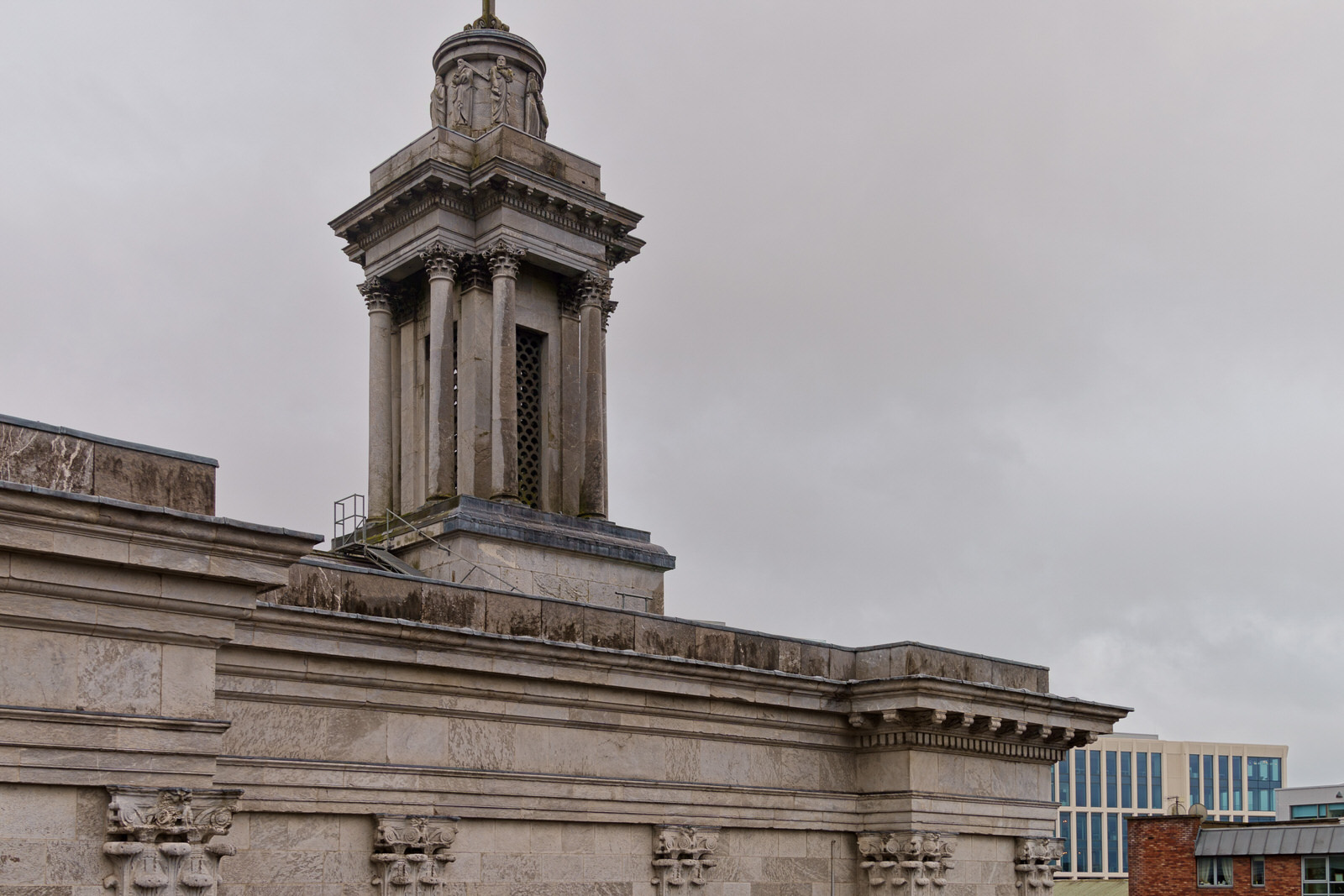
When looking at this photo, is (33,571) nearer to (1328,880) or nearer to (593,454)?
(593,454)

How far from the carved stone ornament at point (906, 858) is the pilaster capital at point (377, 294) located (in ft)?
42.5

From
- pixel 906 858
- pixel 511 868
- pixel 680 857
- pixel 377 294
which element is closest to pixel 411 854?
pixel 511 868

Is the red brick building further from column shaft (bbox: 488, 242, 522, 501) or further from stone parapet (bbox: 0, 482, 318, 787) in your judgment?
stone parapet (bbox: 0, 482, 318, 787)

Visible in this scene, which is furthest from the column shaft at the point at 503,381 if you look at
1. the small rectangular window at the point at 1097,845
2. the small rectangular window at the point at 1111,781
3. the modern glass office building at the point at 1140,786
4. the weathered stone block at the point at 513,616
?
the small rectangular window at the point at 1111,781

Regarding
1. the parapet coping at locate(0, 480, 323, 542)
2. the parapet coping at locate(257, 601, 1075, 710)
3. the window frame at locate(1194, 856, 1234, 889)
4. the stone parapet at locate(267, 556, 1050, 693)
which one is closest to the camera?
the parapet coping at locate(0, 480, 323, 542)

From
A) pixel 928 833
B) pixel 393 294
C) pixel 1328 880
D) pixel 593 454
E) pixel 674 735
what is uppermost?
pixel 393 294

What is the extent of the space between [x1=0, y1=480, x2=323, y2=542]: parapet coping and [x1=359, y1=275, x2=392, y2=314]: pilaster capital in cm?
1512

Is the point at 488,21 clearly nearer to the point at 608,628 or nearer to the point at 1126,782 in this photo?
the point at 608,628

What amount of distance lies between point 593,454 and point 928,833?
948cm

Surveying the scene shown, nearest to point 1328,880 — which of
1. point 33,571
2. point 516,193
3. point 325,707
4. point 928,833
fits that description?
point 928,833

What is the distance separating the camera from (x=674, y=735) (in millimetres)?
19531

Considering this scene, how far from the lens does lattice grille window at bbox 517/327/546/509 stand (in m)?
27.3

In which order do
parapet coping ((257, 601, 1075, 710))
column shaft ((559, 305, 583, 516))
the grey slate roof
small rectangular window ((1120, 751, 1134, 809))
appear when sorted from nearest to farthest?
1. parapet coping ((257, 601, 1075, 710))
2. column shaft ((559, 305, 583, 516))
3. the grey slate roof
4. small rectangular window ((1120, 751, 1134, 809))

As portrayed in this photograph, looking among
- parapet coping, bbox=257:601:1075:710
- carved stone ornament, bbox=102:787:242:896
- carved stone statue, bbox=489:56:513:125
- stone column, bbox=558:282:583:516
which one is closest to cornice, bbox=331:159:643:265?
stone column, bbox=558:282:583:516
